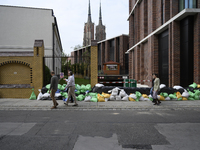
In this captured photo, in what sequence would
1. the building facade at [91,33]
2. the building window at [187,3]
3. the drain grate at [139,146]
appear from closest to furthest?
the drain grate at [139,146] < the building window at [187,3] < the building facade at [91,33]

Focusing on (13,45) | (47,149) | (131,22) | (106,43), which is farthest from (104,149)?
(106,43)

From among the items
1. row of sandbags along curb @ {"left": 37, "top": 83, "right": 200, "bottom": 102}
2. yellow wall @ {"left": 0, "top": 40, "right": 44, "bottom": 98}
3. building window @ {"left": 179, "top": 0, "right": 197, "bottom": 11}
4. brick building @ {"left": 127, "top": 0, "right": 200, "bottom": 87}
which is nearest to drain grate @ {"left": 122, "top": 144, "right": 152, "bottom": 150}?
row of sandbags along curb @ {"left": 37, "top": 83, "right": 200, "bottom": 102}

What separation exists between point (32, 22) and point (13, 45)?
3439 millimetres

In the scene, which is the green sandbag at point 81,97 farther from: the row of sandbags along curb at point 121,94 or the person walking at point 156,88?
A: the person walking at point 156,88

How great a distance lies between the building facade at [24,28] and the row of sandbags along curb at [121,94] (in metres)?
11.2

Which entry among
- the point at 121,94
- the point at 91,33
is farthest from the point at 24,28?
the point at 91,33

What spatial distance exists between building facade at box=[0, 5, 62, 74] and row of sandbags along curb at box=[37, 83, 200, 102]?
11.2m

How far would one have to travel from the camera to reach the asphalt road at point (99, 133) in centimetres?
360

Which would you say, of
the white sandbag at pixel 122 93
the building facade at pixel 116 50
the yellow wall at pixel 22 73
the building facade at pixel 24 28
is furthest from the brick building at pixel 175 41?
the building facade at pixel 116 50

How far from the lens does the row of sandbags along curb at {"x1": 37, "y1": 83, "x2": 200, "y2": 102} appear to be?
9484mm

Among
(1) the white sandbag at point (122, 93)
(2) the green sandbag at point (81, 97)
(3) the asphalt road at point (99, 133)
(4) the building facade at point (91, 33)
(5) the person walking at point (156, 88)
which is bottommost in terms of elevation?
(3) the asphalt road at point (99, 133)

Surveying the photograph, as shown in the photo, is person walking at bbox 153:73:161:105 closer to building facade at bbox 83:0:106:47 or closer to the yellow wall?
the yellow wall

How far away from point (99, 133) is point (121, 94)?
5.37 metres

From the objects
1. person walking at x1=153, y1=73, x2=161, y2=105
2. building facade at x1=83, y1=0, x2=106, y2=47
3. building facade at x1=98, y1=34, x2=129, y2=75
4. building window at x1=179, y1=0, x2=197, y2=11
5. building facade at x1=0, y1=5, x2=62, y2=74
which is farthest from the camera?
Result: building facade at x1=83, y1=0, x2=106, y2=47
